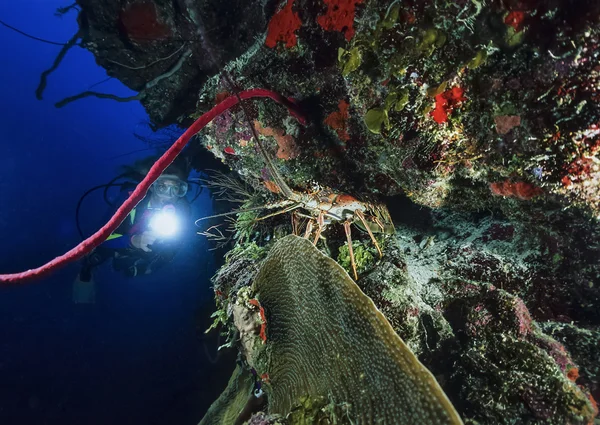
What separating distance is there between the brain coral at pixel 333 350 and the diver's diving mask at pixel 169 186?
6.89 meters

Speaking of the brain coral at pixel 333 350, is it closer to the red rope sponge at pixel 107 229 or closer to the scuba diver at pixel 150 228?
the red rope sponge at pixel 107 229

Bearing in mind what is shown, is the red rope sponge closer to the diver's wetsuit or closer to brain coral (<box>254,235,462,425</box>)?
brain coral (<box>254,235,462,425</box>)

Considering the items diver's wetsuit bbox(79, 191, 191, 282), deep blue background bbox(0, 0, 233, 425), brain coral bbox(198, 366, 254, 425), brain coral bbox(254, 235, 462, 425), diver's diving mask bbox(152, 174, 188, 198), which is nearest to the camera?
brain coral bbox(254, 235, 462, 425)

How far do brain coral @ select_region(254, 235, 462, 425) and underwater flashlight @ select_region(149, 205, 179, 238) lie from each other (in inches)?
258

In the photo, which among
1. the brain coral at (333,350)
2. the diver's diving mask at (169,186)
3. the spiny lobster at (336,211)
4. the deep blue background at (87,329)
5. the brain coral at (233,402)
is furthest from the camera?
the deep blue background at (87,329)

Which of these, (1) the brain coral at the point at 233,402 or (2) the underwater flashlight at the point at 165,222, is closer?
(1) the brain coral at the point at 233,402

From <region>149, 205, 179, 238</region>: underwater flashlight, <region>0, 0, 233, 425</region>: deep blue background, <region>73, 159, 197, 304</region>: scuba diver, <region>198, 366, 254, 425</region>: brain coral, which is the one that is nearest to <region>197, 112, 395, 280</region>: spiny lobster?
<region>198, 366, 254, 425</region>: brain coral

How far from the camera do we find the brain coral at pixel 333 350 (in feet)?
4.47

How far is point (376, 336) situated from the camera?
5.05ft

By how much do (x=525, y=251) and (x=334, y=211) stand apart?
67.9 inches

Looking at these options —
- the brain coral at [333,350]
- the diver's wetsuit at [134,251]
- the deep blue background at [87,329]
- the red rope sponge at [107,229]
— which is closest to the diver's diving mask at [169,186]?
the diver's wetsuit at [134,251]

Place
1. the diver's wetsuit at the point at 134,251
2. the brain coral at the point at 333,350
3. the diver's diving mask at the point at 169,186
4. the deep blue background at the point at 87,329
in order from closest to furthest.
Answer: the brain coral at the point at 333,350, the diver's wetsuit at the point at 134,251, the diver's diving mask at the point at 169,186, the deep blue background at the point at 87,329

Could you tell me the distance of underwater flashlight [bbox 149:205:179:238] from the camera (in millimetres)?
8242

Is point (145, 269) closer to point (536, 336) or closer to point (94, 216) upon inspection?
point (536, 336)
